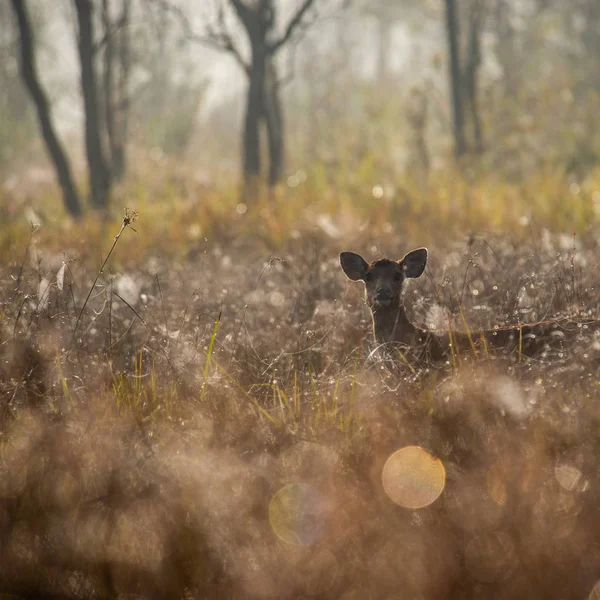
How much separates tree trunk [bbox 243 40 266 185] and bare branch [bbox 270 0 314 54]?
0.25 meters

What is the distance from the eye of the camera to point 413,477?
3.13 metres

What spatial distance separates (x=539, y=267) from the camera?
5.55 metres

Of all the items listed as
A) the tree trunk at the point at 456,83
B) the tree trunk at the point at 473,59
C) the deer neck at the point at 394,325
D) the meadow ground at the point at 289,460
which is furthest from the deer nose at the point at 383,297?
Answer: the tree trunk at the point at 473,59

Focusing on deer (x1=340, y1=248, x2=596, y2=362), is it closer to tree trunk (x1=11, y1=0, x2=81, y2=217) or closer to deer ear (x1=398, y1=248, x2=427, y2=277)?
deer ear (x1=398, y1=248, x2=427, y2=277)

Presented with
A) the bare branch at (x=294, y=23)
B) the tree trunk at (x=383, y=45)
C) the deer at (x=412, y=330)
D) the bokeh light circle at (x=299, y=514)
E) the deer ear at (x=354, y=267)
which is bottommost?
the bokeh light circle at (x=299, y=514)

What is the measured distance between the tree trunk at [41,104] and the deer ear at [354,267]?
741cm

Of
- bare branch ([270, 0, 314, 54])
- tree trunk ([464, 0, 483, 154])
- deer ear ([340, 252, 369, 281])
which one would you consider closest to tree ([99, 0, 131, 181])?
bare branch ([270, 0, 314, 54])

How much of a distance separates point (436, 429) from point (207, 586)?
124 cm

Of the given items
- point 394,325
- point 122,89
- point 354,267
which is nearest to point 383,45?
point 122,89

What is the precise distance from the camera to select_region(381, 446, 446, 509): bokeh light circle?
300cm

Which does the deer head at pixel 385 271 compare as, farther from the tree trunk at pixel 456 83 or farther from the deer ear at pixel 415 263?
the tree trunk at pixel 456 83

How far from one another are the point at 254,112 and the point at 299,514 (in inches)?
389

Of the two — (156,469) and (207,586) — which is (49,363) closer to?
(156,469)

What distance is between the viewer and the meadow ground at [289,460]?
271 cm
